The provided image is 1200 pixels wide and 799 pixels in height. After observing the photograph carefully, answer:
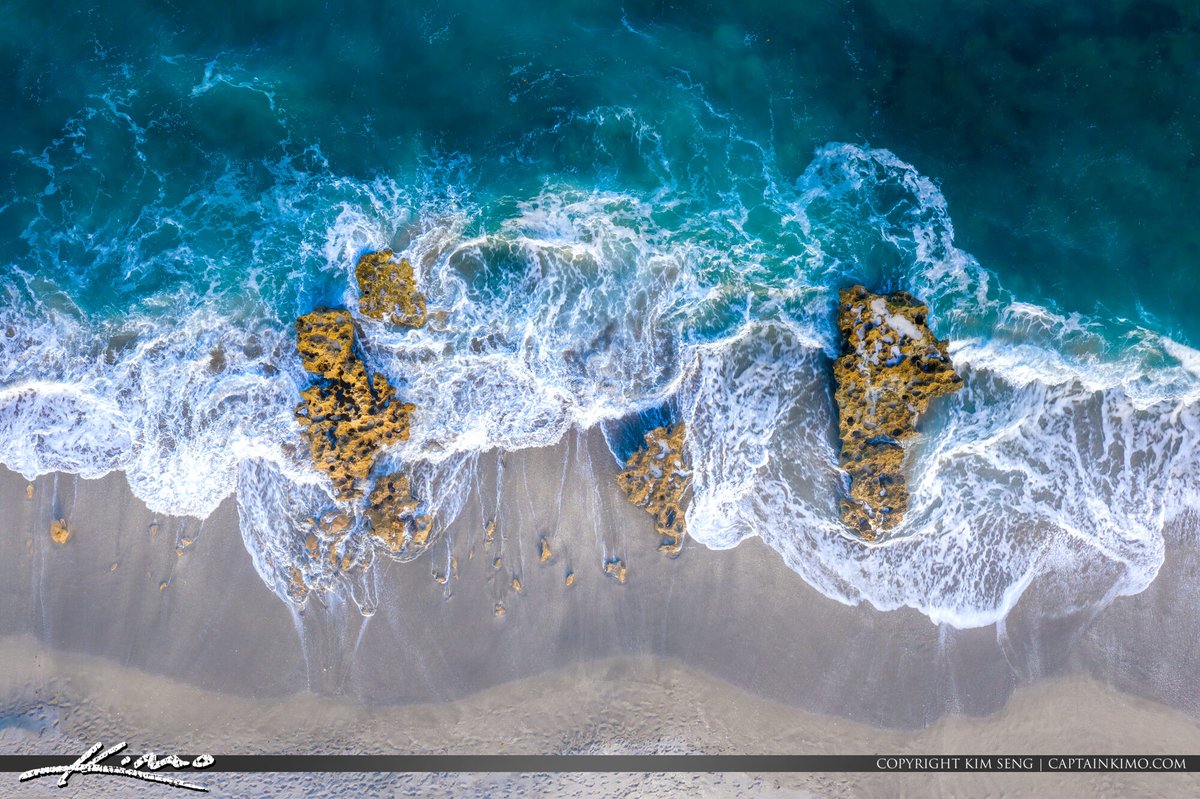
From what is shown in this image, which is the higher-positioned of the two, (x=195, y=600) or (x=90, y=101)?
(x=90, y=101)

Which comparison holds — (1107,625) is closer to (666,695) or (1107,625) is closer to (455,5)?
(666,695)

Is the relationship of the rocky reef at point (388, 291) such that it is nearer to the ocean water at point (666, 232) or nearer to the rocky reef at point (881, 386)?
the ocean water at point (666, 232)

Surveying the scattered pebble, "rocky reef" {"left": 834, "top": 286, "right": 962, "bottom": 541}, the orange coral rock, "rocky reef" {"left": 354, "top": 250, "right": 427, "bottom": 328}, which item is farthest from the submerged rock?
"rocky reef" {"left": 834, "top": 286, "right": 962, "bottom": 541}

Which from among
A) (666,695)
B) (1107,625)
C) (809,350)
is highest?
(809,350)

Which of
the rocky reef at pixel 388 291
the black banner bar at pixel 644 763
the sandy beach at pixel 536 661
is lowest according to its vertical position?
the black banner bar at pixel 644 763

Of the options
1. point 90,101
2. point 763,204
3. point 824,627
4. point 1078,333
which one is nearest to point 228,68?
point 90,101
